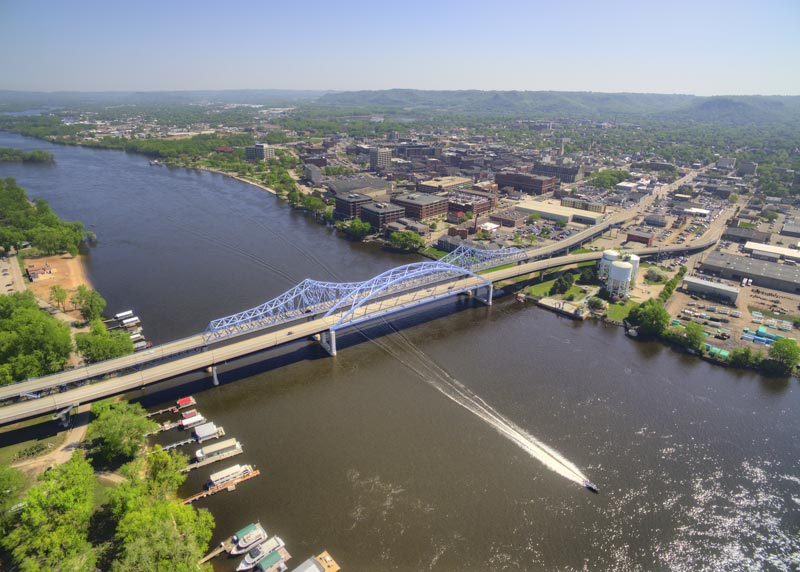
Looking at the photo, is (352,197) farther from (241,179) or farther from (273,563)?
(273,563)

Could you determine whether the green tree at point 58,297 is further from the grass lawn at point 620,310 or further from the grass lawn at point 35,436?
the grass lawn at point 620,310

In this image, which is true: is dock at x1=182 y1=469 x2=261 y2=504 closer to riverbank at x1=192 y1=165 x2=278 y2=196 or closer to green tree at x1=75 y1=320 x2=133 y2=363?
green tree at x1=75 y1=320 x2=133 y2=363

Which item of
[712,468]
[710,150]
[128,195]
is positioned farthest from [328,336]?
[710,150]

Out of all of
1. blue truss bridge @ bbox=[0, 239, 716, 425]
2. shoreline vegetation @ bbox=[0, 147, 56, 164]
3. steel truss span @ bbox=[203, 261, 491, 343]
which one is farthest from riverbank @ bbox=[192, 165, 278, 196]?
blue truss bridge @ bbox=[0, 239, 716, 425]

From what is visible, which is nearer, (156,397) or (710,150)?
(156,397)

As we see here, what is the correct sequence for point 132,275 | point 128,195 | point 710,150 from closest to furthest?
point 132,275
point 128,195
point 710,150

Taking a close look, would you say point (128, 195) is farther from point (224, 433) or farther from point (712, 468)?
point (712, 468)
